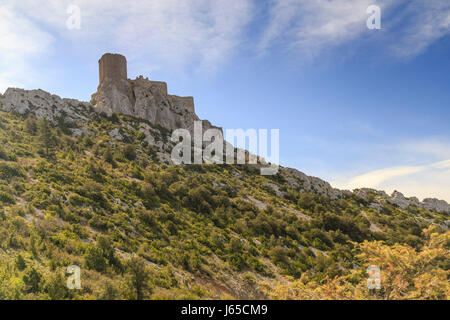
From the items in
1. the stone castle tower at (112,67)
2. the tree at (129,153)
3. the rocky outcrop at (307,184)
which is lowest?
the rocky outcrop at (307,184)

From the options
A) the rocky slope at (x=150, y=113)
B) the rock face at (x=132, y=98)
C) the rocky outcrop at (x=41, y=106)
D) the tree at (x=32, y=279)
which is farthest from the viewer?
the rock face at (x=132, y=98)

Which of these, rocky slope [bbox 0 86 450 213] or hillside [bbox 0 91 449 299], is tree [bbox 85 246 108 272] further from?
rocky slope [bbox 0 86 450 213]

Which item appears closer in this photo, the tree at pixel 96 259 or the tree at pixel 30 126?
the tree at pixel 96 259

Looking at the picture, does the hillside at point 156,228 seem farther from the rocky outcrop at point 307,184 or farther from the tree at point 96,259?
the rocky outcrop at point 307,184

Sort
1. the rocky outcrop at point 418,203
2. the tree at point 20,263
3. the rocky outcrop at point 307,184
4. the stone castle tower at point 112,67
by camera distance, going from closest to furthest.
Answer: the tree at point 20,263
the rocky outcrop at point 307,184
the rocky outcrop at point 418,203
the stone castle tower at point 112,67

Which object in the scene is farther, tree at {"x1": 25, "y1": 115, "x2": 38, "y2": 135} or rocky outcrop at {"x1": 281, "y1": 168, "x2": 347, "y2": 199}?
rocky outcrop at {"x1": 281, "y1": 168, "x2": 347, "y2": 199}

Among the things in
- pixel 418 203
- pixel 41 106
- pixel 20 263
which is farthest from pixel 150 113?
pixel 418 203

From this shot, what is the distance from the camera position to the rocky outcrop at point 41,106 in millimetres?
37281

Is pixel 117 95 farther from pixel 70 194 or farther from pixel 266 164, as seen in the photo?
pixel 70 194

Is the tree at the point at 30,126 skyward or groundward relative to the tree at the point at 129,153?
skyward

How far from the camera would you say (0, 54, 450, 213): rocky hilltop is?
38.8 meters

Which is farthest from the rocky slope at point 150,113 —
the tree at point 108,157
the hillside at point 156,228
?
the tree at point 108,157

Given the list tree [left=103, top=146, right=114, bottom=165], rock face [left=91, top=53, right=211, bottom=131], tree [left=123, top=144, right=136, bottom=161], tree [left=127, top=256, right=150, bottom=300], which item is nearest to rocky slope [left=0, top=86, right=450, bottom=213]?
rock face [left=91, top=53, right=211, bottom=131]
